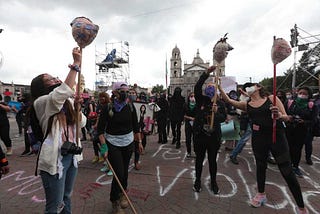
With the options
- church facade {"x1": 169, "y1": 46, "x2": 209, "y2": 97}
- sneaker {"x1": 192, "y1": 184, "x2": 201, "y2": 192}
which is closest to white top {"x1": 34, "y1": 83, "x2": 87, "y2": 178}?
sneaker {"x1": 192, "y1": 184, "x2": 201, "y2": 192}

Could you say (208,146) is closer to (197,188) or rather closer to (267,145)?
(197,188)

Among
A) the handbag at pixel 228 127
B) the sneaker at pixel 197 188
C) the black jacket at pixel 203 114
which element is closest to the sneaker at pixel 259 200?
the sneaker at pixel 197 188

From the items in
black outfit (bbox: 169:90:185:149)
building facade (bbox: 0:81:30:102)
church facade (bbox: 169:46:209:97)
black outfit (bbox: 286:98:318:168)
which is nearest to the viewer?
black outfit (bbox: 286:98:318:168)

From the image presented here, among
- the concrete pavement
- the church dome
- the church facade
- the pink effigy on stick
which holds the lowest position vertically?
the concrete pavement

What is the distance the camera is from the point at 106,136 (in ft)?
10.9

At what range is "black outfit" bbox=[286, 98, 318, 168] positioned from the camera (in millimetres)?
4777

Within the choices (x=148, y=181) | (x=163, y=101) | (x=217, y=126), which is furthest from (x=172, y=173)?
(x=163, y=101)

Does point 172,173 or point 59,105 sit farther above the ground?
point 59,105

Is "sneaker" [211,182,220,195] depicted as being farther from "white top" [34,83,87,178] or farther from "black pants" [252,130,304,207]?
"white top" [34,83,87,178]

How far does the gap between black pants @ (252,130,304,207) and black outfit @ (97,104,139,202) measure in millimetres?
1865

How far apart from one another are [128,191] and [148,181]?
1.97 ft

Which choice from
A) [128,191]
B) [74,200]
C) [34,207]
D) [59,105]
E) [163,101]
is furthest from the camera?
[163,101]

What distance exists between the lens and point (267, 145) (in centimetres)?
339

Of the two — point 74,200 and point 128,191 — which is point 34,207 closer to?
point 74,200
